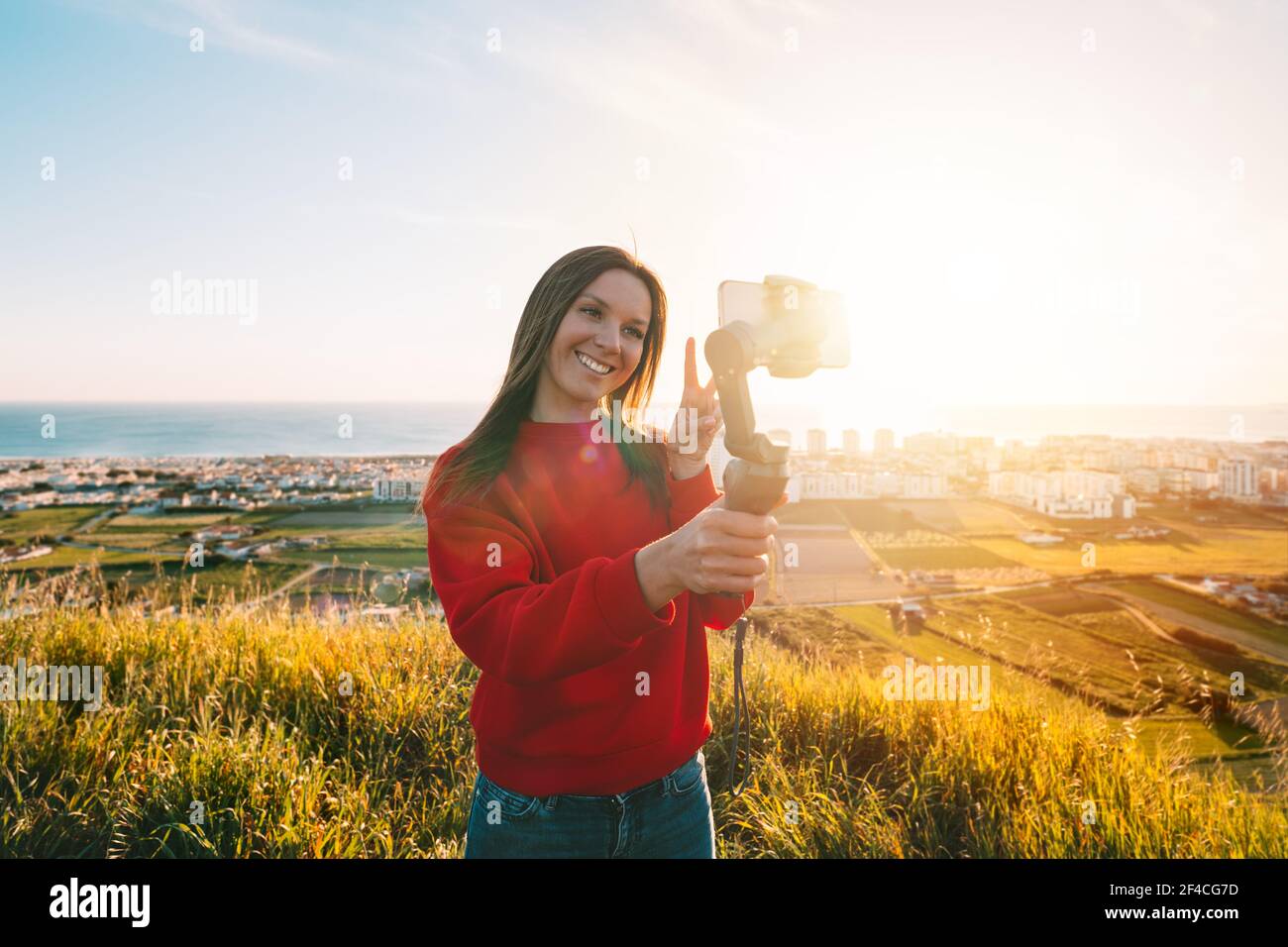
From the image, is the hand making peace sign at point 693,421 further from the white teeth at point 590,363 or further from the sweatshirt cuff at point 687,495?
the white teeth at point 590,363

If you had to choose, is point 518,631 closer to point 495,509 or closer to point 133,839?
point 495,509

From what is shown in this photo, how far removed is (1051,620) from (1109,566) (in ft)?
5.20

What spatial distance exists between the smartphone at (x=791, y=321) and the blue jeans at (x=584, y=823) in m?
1.08

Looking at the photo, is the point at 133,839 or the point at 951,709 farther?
the point at 951,709

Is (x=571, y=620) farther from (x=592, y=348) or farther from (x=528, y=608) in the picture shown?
(x=592, y=348)

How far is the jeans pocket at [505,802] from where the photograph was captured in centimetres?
137

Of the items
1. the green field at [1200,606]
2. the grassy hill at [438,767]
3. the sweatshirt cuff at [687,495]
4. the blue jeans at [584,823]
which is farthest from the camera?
the green field at [1200,606]

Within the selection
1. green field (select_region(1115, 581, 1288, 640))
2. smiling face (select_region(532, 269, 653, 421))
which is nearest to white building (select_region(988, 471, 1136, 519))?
green field (select_region(1115, 581, 1288, 640))

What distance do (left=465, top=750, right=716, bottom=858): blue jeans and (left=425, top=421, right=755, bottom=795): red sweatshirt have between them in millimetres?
39

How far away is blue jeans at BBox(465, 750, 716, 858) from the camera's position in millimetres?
1371

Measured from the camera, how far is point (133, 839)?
2.52 metres

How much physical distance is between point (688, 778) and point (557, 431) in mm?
956
